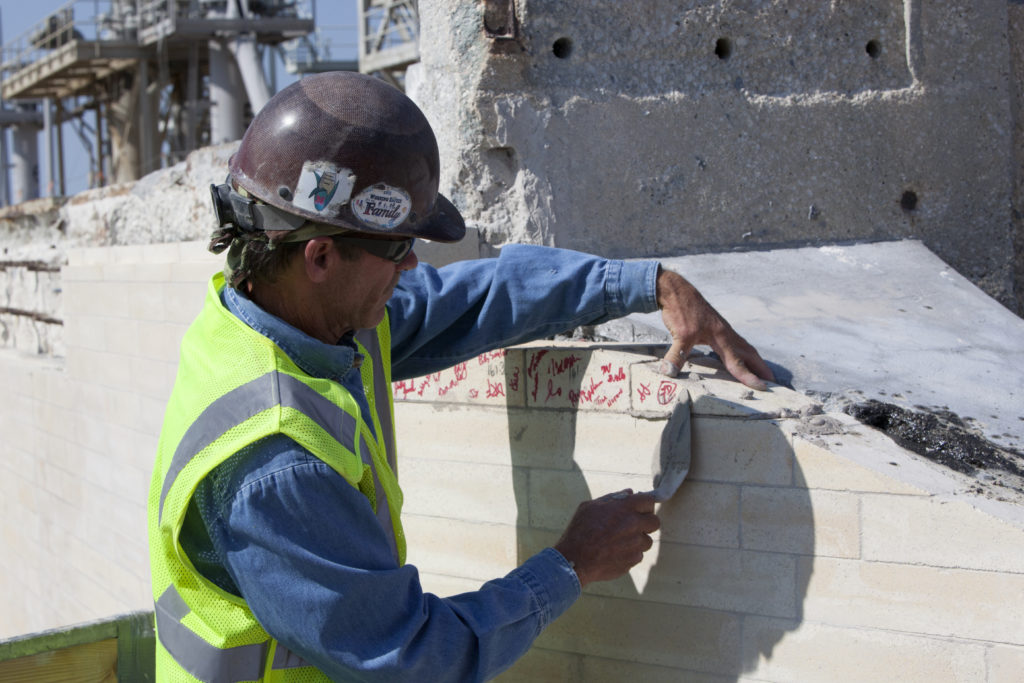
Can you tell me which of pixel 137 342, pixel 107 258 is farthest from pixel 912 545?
pixel 107 258

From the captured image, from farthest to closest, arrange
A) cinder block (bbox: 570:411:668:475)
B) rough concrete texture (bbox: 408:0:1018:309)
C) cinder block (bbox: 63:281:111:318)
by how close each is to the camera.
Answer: cinder block (bbox: 63:281:111:318) → rough concrete texture (bbox: 408:0:1018:309) → cinder block (bbox: 570:411:668:475)

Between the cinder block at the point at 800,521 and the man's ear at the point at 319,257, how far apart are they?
107cm

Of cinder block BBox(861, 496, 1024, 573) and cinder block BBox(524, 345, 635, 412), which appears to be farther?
cinder block BBox(524, 345, 635, 412)

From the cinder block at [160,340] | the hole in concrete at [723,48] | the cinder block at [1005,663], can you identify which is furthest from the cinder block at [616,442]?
the cinder block at [160,340]

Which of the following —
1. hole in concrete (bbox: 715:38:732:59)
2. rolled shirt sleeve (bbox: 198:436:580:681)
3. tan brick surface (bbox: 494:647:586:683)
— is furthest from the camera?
hole in concrete (bbox: 715:38:732:59)

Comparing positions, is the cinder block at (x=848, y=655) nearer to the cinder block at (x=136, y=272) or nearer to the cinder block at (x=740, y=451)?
the cinder block at (x=740, y=451)

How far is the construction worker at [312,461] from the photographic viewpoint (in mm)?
1479

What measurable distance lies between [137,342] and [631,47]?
8.60 feet

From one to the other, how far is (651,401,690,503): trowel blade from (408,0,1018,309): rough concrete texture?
1.18 metres

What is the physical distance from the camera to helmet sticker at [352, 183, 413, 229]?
1673 millimetres

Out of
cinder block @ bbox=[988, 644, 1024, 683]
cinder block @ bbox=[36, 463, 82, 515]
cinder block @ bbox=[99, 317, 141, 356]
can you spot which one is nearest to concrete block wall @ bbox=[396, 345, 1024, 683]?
cinder block @ bbox=[988, 644, 1024, 683]

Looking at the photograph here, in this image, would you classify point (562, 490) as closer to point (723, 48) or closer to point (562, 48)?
point (562, 48)

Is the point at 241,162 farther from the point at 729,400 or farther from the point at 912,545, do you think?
the point at 912,545

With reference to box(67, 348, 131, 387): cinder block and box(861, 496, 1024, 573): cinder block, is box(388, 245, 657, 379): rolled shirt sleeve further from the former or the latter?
box(67, 348, 131, 387): cinder block
